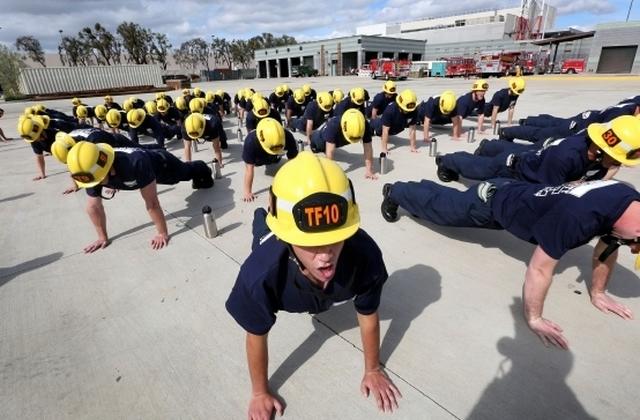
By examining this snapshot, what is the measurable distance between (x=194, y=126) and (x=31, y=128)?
3.14m

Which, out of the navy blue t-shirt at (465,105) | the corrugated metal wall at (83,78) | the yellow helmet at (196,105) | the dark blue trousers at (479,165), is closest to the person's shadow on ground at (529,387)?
the dark blue trousers at (479,165)

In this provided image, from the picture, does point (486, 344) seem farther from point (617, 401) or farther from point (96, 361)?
point (96, 361)

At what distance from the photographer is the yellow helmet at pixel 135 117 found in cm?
823

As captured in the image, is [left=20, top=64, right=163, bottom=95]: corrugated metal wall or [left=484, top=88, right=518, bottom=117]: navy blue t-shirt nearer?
[left=484, top=88, right=518, bottom=117]: navy blue t-shirt

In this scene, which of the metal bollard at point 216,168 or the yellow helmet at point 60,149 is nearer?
the yellow helmet at point 60,149

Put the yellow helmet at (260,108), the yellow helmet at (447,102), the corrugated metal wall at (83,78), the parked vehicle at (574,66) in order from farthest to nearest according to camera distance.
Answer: the parked vehicle at (574,66) → the corrugated metal wall at (83,78) → the yellow helmet at (447,102) → the yellow helmet at (260,108)

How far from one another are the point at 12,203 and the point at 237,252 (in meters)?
4.99

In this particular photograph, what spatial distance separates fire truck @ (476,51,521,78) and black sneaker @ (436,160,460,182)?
1517 inches

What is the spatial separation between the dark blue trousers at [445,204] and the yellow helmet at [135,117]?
717 cm

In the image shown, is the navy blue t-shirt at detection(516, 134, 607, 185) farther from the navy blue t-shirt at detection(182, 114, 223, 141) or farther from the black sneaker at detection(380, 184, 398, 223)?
the navy blue t-shirt at detection(182, 114, 223, 141)

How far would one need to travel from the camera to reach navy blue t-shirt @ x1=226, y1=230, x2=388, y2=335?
1681 mm

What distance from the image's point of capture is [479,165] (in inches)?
199

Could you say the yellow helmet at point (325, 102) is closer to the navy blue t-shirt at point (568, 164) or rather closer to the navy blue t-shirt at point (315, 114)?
the navy blue t-shirt at point (315, 114)

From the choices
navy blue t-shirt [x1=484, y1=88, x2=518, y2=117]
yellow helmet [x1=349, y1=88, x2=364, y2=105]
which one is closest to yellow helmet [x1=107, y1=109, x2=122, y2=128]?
yellow helmet [x1=349, y1=88, x2=364, y2=105]
